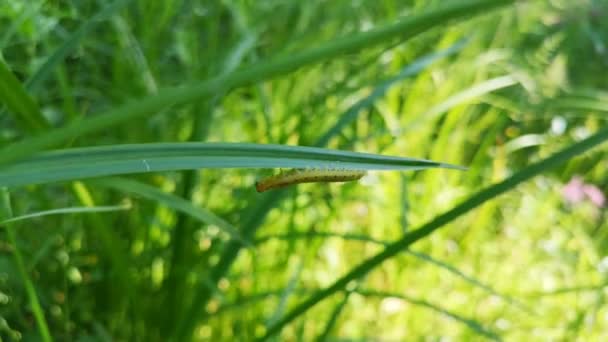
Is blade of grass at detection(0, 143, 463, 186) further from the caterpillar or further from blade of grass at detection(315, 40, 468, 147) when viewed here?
blade of grass at detection(315, 40, 468, 147)

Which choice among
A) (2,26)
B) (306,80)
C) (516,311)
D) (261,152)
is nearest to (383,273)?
(516,311)

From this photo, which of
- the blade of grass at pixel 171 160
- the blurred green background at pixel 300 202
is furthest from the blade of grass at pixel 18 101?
the blade of grass at pixel 171 160

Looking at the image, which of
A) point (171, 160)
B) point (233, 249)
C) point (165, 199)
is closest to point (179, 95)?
point (171, 160)

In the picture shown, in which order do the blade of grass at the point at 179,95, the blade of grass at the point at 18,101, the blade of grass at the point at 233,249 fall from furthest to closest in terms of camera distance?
the blade of grass at the point at 233,249
the blade of grass at the point at 18,101
the blade of grass at the point at 179,95

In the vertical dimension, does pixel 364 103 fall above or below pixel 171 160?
above

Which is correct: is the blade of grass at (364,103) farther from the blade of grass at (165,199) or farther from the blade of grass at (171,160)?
the blade of grass at (171,160)

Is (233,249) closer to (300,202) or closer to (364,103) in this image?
(364,103)

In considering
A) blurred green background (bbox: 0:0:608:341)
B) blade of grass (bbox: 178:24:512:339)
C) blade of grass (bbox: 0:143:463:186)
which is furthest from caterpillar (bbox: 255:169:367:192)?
blade of grass (bbox: 178:24:512:339)
